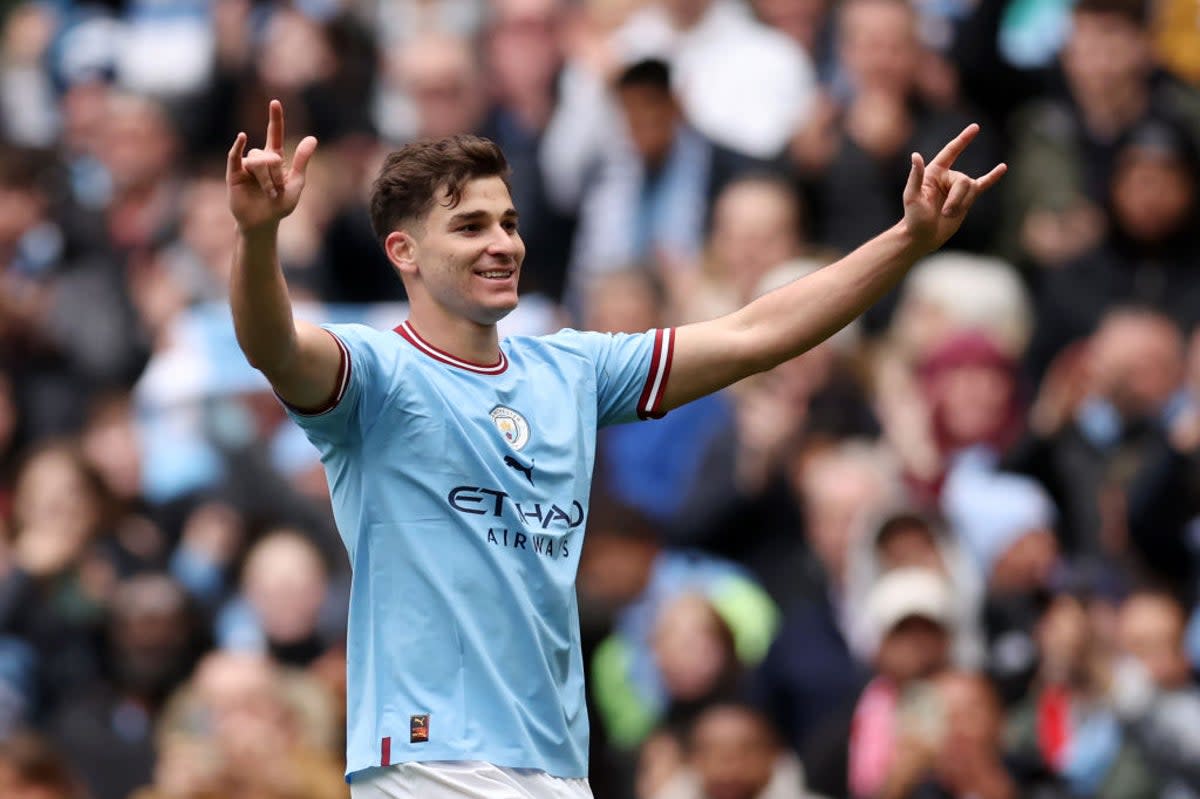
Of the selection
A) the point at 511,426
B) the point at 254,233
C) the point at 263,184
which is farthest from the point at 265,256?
the point at 511,426

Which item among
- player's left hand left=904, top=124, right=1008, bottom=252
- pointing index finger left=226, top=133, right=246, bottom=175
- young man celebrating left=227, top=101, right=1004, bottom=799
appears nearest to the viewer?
pointing index finger left=226, top=133, right=246, bottom=175

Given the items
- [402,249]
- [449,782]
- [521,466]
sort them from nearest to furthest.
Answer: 1. [449,782]
2. [521,466]
3. [402,249]

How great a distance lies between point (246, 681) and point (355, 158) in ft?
16.1

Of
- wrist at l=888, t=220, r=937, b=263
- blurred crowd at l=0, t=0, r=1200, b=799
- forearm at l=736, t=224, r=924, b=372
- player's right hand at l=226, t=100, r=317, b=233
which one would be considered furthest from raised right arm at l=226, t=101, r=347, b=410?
blurred crowd at l=0, t=0, r=1200, b=799

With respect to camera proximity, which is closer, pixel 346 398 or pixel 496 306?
pixel 346 398

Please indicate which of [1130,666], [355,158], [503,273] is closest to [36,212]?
[355,158]

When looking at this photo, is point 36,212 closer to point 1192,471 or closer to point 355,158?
point 355,158

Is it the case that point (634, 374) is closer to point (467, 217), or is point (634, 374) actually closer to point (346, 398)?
point (467, 217)

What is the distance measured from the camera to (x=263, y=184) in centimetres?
580

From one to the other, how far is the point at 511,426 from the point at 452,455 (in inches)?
8.2

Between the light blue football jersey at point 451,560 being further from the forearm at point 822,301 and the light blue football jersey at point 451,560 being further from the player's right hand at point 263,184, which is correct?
the forearm at point 822,301

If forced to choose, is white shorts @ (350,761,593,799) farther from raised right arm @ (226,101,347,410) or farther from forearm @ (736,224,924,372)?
forearm @ (736,224,924,372)

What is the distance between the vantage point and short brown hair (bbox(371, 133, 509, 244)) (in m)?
6.40

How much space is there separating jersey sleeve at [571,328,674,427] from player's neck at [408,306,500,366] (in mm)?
433
